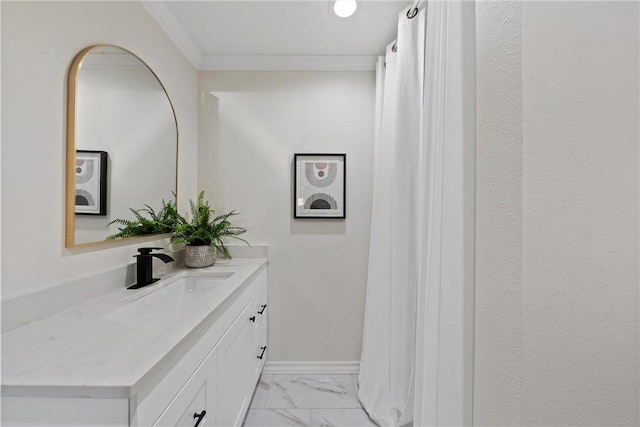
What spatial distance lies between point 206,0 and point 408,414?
2650 mm

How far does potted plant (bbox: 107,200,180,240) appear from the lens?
4.52 ft

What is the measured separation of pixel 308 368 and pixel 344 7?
2481 mm

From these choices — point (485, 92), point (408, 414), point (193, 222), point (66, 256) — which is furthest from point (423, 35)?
point (408, 414)

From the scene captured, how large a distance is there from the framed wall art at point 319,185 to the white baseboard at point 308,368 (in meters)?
1.16

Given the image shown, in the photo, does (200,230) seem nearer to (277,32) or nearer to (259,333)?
(259,333)

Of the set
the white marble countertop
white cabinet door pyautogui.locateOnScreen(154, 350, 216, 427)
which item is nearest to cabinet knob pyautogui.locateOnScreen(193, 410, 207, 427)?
white cabinet door pyautogui.locateOnScreen(154, 350, 216, 427)

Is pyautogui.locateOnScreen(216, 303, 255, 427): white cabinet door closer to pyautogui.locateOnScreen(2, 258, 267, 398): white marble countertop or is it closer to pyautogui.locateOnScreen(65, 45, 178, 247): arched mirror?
pyautogui.locateOnScreen(2, 258, 267, 398): white marble countertop

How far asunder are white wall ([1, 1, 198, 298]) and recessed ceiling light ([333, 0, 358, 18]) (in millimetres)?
1149

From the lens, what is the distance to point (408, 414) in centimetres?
159

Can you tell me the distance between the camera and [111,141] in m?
1.29

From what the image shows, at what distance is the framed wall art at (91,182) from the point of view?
112cm

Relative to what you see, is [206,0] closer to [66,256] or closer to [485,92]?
[66,256]

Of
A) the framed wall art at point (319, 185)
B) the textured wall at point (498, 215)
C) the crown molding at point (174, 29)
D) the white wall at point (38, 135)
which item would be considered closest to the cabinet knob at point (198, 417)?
the white wall at point (38, 135)

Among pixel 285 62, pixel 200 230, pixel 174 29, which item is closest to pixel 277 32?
pixel 285 62
